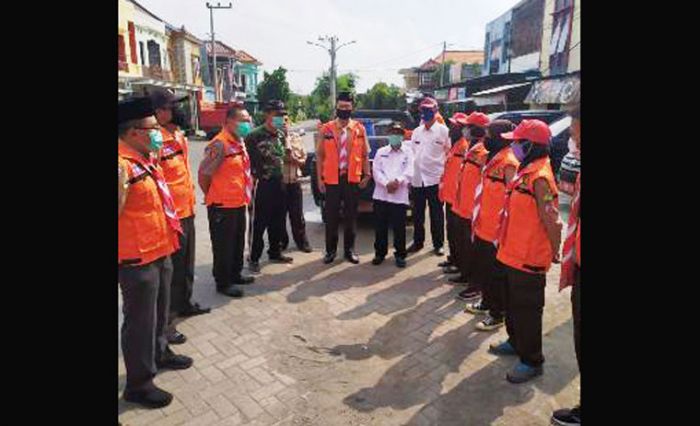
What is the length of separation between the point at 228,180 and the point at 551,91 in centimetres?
1809

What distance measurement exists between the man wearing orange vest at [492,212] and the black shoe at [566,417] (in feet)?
4.19

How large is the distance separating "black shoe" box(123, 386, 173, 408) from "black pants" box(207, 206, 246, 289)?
6.54 feet

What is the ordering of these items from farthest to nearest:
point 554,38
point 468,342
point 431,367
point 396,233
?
point 554,38 < point 396,233 < point 468,342 < point 431,367

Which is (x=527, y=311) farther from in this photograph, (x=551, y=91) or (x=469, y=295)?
(x=551, y=91)

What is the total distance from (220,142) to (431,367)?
2987mm

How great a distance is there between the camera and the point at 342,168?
6.23 meters

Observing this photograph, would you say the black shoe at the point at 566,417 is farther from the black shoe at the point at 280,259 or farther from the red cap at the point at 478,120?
the black shoe at the point at 280,259

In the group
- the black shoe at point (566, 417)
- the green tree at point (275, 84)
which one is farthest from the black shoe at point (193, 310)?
the green tree at point (275, 84)

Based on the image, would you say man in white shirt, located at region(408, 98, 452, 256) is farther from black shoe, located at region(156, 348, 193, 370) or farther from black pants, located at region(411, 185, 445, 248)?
black shoe, located at region(156, 348, 193, 370)

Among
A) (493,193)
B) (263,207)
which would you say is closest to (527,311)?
(493,193)

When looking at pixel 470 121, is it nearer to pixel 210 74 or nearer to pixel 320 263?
pixel 320 263

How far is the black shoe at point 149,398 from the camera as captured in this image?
3.28 metres

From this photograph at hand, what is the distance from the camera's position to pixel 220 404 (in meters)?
3.32
